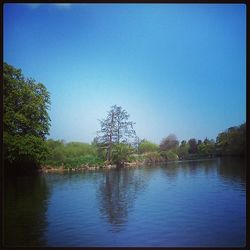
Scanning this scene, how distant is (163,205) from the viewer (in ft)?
15.0

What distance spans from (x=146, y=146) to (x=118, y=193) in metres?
0.58

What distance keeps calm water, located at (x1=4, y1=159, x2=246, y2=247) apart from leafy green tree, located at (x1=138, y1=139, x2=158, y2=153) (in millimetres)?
212

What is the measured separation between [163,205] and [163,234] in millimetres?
304

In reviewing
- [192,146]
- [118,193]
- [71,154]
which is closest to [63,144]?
[71,154]

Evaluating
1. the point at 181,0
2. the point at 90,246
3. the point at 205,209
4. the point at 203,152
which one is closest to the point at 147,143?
the point at 203,152

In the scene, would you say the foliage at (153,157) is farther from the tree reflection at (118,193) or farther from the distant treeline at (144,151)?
the tree reflection at (118,193)

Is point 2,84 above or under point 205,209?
above

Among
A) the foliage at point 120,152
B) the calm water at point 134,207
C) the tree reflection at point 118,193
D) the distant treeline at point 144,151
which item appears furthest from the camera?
the foliage at point 120,152

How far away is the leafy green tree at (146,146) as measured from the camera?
15.5 feet

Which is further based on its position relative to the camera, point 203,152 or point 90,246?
point 203,152

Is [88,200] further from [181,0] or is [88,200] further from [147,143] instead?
[181,0]

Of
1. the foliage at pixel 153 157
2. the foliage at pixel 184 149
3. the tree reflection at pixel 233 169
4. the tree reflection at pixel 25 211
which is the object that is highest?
the foliage at pixel 184 149

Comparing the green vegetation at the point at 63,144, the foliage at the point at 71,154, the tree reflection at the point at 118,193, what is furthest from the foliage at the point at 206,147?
the foliage at the point at 71,154

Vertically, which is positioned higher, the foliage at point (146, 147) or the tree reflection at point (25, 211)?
the foliage at point (146, 147)
